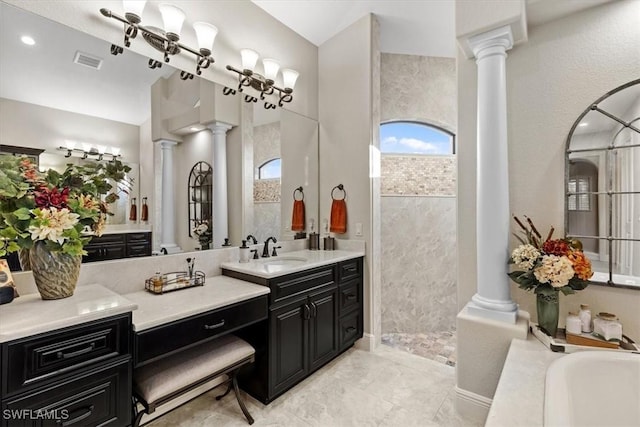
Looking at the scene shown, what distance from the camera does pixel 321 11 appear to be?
278 centimetres

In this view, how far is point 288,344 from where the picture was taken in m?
2.08

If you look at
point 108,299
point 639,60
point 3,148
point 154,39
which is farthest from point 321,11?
point 108,299

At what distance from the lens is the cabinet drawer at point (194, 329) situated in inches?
55.0

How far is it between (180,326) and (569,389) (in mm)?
1830

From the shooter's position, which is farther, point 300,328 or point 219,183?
point 219,183

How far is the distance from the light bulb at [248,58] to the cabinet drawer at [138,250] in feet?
5.21

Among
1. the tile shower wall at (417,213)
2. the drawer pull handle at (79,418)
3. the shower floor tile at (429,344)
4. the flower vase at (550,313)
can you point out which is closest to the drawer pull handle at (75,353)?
the drawer pull handle at (79,418)

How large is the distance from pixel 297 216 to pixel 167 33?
72.1 inches

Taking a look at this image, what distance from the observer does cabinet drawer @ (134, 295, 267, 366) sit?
1396mm

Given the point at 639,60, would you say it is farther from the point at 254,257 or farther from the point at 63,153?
the point at 63,153

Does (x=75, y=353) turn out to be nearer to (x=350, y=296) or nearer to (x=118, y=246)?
(x=118, y=246)

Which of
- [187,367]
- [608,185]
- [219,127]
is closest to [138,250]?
[187,367]

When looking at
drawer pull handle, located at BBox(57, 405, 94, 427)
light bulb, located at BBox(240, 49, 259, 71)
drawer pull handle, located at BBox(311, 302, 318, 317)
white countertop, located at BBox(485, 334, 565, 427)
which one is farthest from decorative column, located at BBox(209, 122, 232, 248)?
white countertop, located at BBox(485, 334, 565, 427)

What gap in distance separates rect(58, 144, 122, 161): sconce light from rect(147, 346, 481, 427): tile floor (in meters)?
1.68
